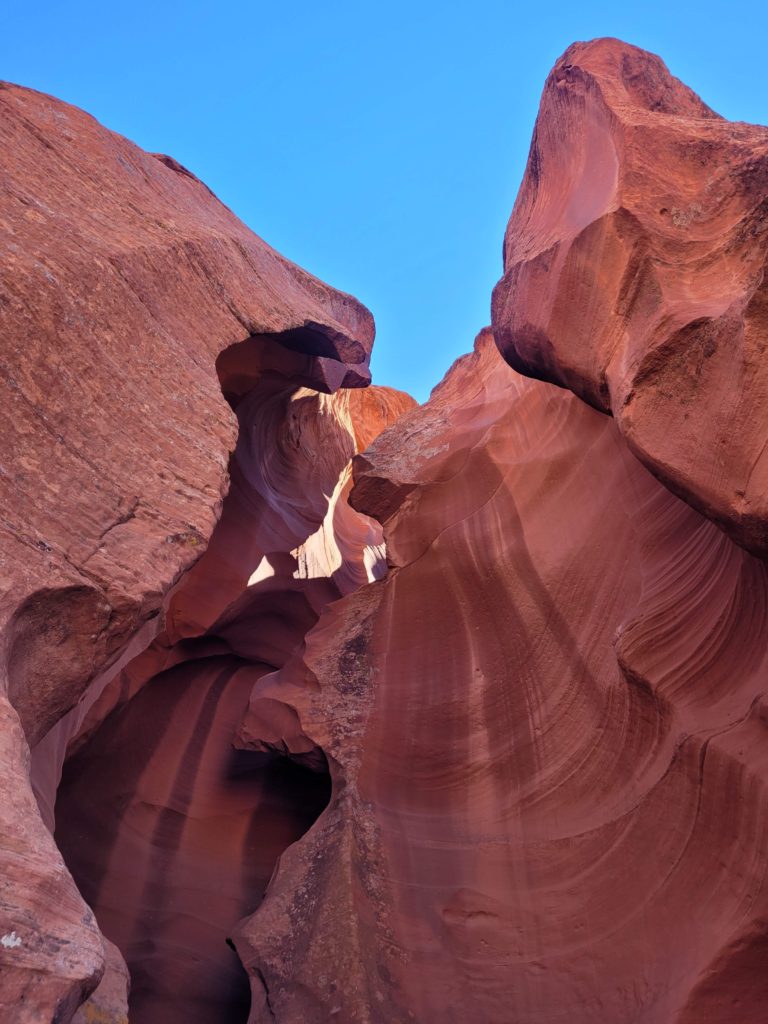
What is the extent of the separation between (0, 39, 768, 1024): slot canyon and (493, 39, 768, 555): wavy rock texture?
26 millimetres

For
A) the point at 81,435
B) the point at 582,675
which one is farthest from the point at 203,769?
the point at 81,435

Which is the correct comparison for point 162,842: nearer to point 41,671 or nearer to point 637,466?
point 41,671

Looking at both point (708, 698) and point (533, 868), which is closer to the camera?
point (708, 698)

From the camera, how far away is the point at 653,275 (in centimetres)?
566

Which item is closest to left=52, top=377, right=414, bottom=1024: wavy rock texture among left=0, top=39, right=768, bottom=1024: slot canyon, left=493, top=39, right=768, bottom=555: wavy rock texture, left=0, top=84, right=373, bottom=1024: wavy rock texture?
left=0, top=39, right=768, bottom=1024: slot canyon

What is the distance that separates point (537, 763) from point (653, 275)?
375 cm

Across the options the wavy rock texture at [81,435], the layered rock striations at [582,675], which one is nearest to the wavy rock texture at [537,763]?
the layered rock striations at [582,675]

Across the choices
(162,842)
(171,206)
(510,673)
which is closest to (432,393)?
(171,206)

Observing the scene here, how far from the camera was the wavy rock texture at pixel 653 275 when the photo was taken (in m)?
4.50

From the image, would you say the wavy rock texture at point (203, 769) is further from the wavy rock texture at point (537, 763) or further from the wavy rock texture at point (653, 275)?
the wavy rock texture at point (653, 275)

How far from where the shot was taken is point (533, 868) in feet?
20.2

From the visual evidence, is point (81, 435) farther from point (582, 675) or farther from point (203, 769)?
point (203, 769)

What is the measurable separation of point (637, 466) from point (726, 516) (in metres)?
2.70

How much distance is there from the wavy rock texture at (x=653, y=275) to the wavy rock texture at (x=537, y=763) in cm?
118
